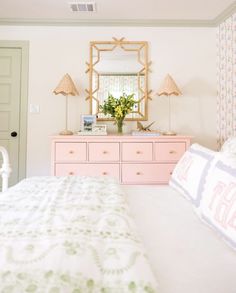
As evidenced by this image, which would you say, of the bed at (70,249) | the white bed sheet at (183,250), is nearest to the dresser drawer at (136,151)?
the white bed sheet at (183,250)

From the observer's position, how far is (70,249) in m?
0.72

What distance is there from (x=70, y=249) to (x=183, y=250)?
42cm

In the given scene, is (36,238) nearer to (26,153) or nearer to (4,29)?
(26,153)

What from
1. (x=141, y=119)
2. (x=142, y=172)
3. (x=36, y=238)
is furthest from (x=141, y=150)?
(x=36, y=238)

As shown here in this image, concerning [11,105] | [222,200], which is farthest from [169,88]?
[222,200]

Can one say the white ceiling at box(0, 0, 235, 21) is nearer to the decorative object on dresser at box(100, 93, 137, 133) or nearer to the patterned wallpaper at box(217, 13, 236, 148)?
the patterned wallpaper at box(217, 13, 236, 148)

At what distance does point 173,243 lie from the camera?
955 millimetres

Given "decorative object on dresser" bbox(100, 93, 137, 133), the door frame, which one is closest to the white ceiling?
the door frame

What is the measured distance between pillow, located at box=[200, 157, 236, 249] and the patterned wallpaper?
189 centimetres

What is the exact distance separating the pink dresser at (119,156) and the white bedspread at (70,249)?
4.72 feet

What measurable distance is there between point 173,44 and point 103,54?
912 millimetres

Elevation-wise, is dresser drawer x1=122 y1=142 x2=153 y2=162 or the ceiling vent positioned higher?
the ceiling vent

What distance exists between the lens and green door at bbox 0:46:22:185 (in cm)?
318

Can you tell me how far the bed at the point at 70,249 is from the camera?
604 mm
